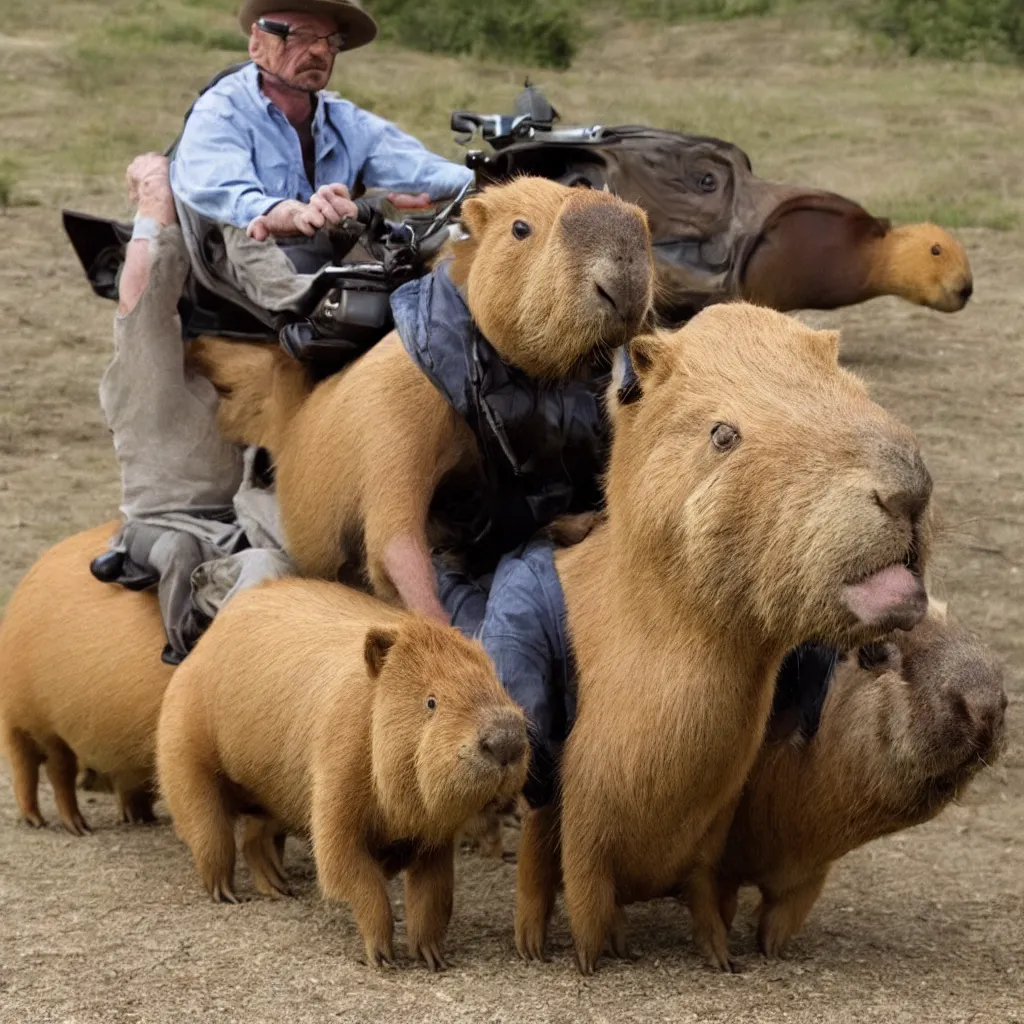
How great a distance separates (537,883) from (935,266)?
584 centimetres

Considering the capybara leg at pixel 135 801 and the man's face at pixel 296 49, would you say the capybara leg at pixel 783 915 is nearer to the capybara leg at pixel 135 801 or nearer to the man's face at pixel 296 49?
the capybara leg at pixel 135 801

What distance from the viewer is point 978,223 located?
42.0 ft

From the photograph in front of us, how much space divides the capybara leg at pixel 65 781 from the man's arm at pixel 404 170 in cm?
194

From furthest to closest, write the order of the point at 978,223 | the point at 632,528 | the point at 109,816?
the point at 978,223 → the point at 109,816 → the point at 632,528

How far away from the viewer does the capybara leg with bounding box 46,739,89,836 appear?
6117 millimetres

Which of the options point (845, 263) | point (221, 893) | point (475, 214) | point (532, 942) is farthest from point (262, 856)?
point (845, 263)

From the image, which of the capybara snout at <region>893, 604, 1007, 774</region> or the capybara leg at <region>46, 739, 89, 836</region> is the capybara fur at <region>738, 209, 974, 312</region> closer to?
the capybara leg at <region>46, 739, 89, 836</region>

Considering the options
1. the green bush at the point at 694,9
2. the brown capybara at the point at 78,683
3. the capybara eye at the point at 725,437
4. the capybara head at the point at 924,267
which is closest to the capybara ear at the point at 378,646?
the capybara eye at the point at 725,437

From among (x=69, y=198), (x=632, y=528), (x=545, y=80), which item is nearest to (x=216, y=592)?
(x=632, y=528)

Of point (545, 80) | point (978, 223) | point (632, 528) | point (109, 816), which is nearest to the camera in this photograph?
point (632, 528)

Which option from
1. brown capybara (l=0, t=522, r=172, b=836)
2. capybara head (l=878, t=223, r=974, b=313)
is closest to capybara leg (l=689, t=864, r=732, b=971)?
brown capybara (l=0, t=522, r=172, b=836)

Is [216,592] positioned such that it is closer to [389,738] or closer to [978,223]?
[389,738]

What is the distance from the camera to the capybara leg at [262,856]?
5340 millimetres

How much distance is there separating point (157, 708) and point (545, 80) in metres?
12.2
